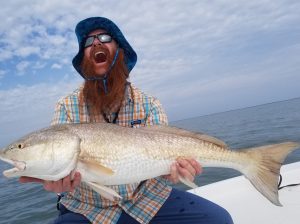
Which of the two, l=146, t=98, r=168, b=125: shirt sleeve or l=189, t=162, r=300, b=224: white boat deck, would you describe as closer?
l=146, t=98, r=168, b=125: shirt sleeve

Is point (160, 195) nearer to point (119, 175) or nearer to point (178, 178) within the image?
point (178, 178)

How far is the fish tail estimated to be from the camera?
312 centimetres

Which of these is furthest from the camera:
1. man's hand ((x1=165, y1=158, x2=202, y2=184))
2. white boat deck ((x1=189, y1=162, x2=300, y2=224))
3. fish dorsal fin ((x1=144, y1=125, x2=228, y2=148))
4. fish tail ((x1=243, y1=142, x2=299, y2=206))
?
white boat deck ((x1=189, y1=162, x2=300, y2=224))

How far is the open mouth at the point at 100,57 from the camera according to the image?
4.00 meters

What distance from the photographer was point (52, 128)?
3.16 m

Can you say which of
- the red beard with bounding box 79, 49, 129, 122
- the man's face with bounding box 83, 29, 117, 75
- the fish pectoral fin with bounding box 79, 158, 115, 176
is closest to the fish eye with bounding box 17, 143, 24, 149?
the fish pectoral fin with bounding box 79, 158, 115, 176

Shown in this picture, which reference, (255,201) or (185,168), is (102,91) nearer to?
(185,168)

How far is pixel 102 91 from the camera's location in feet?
13.2

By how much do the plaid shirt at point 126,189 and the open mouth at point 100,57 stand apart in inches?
17.7

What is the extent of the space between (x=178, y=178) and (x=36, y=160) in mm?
1390

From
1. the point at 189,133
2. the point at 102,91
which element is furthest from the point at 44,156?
the point at 189,133

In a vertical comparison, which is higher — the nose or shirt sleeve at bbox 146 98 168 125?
the nose

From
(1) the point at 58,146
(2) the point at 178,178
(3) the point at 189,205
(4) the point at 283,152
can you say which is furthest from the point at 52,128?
(4) the point at 283,152

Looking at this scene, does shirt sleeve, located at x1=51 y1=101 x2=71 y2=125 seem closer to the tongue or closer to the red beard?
the red beard
